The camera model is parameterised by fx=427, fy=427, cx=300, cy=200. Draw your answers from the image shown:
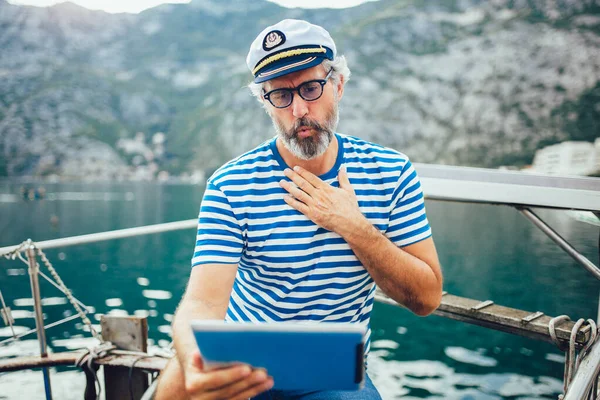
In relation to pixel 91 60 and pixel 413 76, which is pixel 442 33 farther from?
pixel 91 60

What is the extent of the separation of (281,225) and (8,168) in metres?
177

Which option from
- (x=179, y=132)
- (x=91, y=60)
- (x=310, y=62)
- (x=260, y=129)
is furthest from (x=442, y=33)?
(x=310, y=62)

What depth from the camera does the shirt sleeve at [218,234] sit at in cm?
159

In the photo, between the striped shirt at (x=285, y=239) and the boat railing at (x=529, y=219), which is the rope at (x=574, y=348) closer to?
the boat railing at (x=529, y=219)

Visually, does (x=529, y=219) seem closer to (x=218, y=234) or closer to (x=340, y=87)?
(x=340, y=87)

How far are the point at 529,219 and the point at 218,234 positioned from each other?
1.67 meters

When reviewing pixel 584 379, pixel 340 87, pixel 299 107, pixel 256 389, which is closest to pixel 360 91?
pixel 340 87

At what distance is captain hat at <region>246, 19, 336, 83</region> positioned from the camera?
1.66 metres

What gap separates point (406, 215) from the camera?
5.86ft

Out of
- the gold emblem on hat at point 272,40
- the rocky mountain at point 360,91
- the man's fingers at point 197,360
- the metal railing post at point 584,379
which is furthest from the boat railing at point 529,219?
the rocky mountain at point 360,91

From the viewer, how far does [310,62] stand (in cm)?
167

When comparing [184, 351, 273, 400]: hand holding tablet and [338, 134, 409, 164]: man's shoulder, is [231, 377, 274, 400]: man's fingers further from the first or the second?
[338, 134, 409, 164]: man's shoulder

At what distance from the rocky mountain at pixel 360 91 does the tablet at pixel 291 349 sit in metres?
112

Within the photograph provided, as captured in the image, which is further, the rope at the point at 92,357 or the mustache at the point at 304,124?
the rope at the point at 92,357
